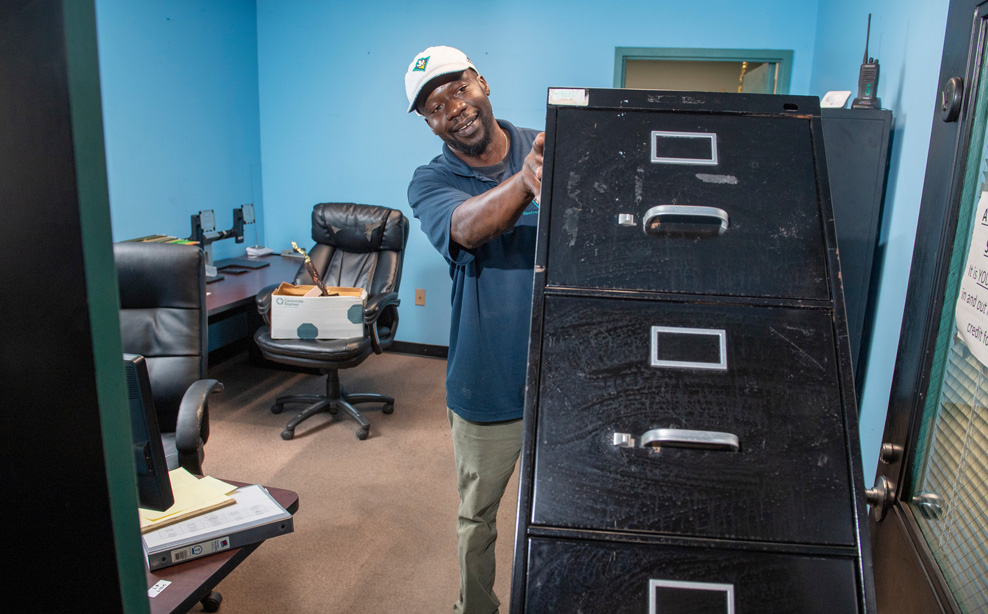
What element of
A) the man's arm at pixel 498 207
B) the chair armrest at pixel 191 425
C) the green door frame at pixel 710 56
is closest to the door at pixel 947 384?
the man's arm at pixel 498 207

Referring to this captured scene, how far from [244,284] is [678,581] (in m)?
3.00

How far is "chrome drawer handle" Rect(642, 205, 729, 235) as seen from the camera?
785 mm

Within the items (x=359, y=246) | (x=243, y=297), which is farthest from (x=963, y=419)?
(x=359, y=246)

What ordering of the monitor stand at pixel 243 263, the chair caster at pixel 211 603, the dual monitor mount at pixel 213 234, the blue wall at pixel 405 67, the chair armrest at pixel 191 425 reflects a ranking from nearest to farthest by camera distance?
the chair armrest at pixel 191 425
the chair caster at pixel 211 603
the dual monitor mount at pixel 213 234
the blue wall at pixel 405 67
the monitor stand at pixel 243 263

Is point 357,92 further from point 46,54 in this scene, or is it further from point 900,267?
point 46,54

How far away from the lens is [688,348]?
29.7 inches

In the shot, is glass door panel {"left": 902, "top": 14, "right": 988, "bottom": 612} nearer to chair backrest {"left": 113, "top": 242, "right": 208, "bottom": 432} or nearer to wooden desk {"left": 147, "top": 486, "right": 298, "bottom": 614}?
wooden desk {"left": 147, "top": 486, "right": 298, "bottom": 614}

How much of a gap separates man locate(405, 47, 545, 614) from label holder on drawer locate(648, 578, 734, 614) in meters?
0.80

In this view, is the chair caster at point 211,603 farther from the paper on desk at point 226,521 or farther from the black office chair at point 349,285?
the black office chair at point 349,285

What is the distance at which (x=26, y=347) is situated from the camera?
0.30 meters

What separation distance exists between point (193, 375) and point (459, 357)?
104cm

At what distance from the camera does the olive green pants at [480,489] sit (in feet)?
5.08

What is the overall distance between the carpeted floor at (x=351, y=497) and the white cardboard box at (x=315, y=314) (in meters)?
0.49

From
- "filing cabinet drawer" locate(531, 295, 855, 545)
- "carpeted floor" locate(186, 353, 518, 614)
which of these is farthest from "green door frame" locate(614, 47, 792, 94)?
"filing cabinet drawer" locate(531, 295, 855, 545)
